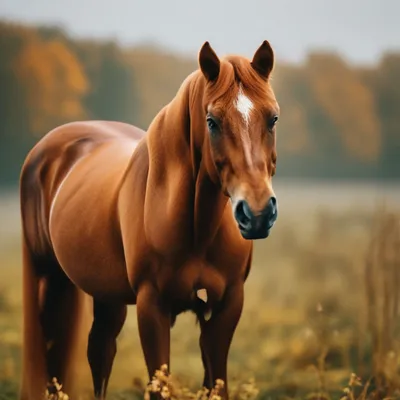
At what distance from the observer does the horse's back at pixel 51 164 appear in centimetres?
348

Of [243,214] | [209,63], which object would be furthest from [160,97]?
[243,214]

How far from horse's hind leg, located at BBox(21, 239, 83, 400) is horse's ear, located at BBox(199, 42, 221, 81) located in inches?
55.4

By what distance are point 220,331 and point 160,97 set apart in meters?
2.68

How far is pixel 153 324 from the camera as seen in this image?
2615mm

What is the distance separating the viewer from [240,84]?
7.94 ft

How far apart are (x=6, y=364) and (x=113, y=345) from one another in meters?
1.12

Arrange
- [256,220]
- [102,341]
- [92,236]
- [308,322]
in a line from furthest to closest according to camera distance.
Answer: [308,322] → [102,341] → [92,236] → [256,220]

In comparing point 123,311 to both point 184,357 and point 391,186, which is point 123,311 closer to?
point 184,357

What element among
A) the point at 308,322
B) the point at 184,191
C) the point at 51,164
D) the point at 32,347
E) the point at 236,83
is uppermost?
the point at 236,83

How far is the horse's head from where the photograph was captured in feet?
7.47

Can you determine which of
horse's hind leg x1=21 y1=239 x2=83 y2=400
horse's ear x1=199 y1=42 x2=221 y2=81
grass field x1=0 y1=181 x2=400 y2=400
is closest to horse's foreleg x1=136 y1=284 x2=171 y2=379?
horse's ear x1=199 y1=42 x2=221 y2=81

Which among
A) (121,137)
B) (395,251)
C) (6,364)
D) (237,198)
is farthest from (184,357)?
(237,198)

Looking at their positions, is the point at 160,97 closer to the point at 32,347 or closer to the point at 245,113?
the point at 32,347

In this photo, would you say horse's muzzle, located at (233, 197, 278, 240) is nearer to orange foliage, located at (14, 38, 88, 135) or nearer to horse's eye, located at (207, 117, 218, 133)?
horse's eye, located at (207, 117, 218, 133)
